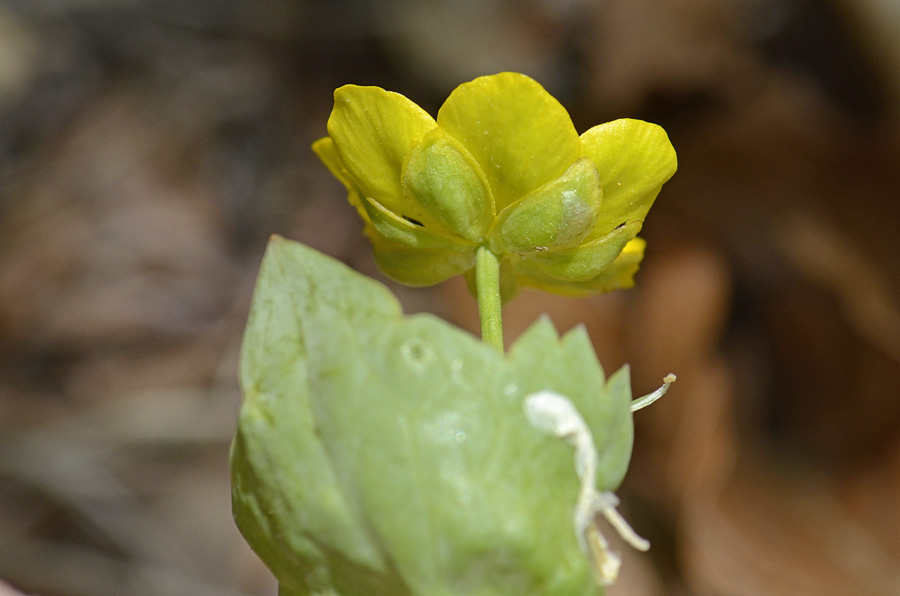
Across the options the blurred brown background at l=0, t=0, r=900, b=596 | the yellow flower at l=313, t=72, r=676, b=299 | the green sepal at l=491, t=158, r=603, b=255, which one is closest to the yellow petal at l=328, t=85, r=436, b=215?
the yellow flower at l=313, t=72, r=676, b=299

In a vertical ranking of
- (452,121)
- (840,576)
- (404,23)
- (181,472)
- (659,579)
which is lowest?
(181,472)

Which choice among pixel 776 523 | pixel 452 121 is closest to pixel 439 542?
pixel 452 121

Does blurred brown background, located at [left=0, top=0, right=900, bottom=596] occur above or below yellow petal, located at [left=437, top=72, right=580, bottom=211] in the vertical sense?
below

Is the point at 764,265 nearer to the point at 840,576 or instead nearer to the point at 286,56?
the point at 840,576

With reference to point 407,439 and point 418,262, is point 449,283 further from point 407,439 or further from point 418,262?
point 407,439

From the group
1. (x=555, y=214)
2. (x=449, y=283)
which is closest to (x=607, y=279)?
(x=555, y=214)

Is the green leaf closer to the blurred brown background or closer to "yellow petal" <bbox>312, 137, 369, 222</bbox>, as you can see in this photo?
"yellow petal" <bbox>312, 137, 369, 222</bbox>

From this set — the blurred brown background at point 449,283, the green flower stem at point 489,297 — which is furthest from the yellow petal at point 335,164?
the blurred brown background at point 449,283
